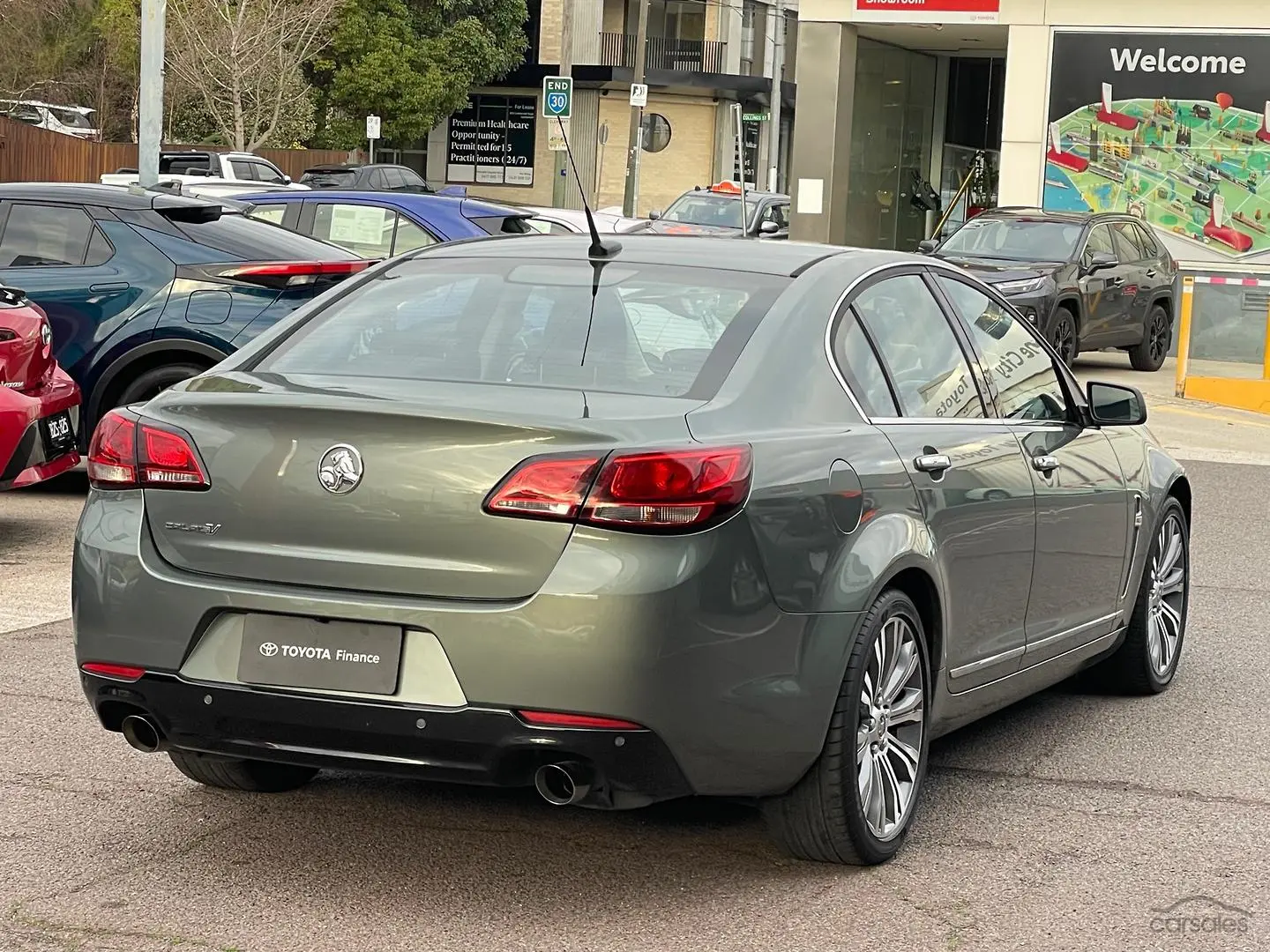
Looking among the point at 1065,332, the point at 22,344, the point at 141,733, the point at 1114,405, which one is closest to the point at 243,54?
the point at 1065,332

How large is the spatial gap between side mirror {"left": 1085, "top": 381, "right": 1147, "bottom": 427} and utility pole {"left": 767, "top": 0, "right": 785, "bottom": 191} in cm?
5104

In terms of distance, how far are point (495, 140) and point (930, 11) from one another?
38.7 metres

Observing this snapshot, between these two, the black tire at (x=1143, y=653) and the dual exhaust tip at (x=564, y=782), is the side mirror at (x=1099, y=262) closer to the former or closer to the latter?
the black tire at (x=1143, y=653)

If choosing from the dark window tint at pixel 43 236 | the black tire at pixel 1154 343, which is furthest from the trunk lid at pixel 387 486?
the black tire at pixel 1154 343

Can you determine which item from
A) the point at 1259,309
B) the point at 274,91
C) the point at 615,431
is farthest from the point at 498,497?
the point at 274,91

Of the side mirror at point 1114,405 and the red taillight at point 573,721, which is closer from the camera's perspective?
the red taillight at point 573,721

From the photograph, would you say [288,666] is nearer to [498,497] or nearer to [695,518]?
[498,497]

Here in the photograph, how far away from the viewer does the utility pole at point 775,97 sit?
192ft

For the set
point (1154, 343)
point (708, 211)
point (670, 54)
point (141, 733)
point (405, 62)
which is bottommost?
point (141, 733)

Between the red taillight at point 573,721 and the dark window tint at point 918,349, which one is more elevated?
the dark window tint at point 918,349

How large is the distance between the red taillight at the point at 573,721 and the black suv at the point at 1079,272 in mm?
14878

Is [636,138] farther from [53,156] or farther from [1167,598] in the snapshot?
[1167,598]

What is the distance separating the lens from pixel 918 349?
18.2 ft

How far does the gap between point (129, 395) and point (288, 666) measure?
663 cm
